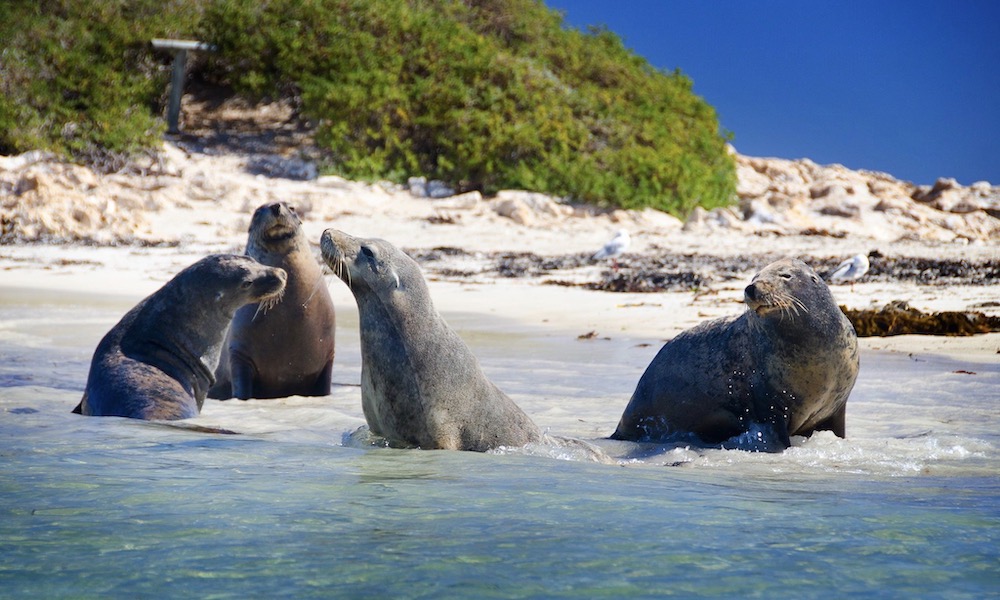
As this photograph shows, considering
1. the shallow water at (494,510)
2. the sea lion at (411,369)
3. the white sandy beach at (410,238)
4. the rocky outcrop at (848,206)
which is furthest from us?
the rocky outcrop at (848,206)

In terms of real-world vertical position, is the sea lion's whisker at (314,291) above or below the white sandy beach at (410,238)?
below

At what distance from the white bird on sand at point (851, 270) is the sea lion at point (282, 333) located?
607 centimetres

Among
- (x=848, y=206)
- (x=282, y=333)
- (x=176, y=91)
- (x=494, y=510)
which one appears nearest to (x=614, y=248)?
(x=282, y=333)

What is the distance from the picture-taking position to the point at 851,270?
1126 centimetres

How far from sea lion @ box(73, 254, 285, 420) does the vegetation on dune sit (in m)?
13.2

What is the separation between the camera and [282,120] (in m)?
22.2

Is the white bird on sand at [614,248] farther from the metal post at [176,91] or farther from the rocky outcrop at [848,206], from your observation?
the metal post at [176,91]

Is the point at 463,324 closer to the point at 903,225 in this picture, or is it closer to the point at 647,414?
the point at 647,414

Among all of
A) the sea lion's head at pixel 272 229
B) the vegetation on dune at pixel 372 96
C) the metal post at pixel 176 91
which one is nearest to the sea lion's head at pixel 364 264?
the sea lion's head at pixel 272 229

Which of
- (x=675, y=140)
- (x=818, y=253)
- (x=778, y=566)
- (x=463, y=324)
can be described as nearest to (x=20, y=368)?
(x=463, y=324)

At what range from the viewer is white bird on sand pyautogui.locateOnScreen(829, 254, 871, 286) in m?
11.2

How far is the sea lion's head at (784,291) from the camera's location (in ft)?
15.9

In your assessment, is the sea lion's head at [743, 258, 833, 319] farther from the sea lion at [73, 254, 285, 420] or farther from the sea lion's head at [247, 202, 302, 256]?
the sea lion's head at [247, 202, 302, 256]

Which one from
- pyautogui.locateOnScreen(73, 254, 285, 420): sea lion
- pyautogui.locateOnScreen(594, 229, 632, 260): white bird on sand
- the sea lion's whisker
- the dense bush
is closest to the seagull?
pyautogui.locateOnScreen(594, 229, 632, 260): white bird on sand
